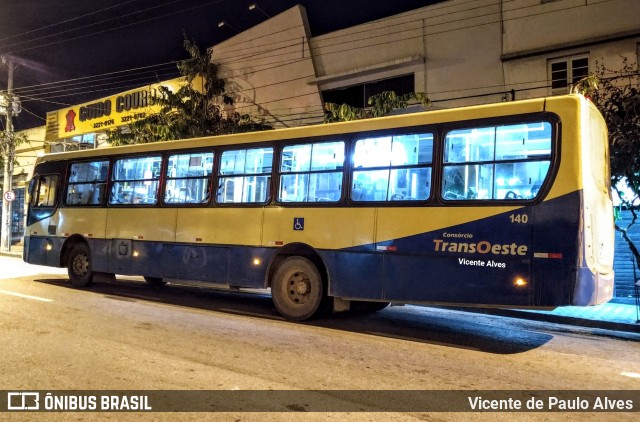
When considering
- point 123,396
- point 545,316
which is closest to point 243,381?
point 123,396

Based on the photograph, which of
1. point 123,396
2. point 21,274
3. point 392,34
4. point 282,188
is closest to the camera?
point 123,396

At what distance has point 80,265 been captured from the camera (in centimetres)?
1166

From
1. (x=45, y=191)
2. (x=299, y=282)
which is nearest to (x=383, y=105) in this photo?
(x=299, y=282)

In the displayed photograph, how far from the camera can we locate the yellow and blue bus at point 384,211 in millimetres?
6215

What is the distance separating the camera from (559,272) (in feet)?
19.9

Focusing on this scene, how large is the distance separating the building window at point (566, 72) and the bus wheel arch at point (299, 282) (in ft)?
30.6

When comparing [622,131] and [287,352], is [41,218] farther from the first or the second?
[622,131]

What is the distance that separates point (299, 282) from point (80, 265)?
21.1 ft

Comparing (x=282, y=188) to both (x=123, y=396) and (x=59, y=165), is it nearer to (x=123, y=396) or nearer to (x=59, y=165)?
(x=123, y=396)

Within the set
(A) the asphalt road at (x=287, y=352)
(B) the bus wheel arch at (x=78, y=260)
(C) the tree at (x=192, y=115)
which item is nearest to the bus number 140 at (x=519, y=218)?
(A) the asphalt road at (x=287, y=352)

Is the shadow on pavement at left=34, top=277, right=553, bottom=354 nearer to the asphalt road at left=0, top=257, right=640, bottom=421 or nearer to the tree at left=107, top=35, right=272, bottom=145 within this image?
the asphalt road at left=0, top=257, right=640, bottom=421

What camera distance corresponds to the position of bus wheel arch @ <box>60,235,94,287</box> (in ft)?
37.7

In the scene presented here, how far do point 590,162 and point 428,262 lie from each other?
8.33ft

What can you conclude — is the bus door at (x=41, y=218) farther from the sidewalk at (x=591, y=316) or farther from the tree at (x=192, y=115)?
the sidewalk at (x=591, y=316)
